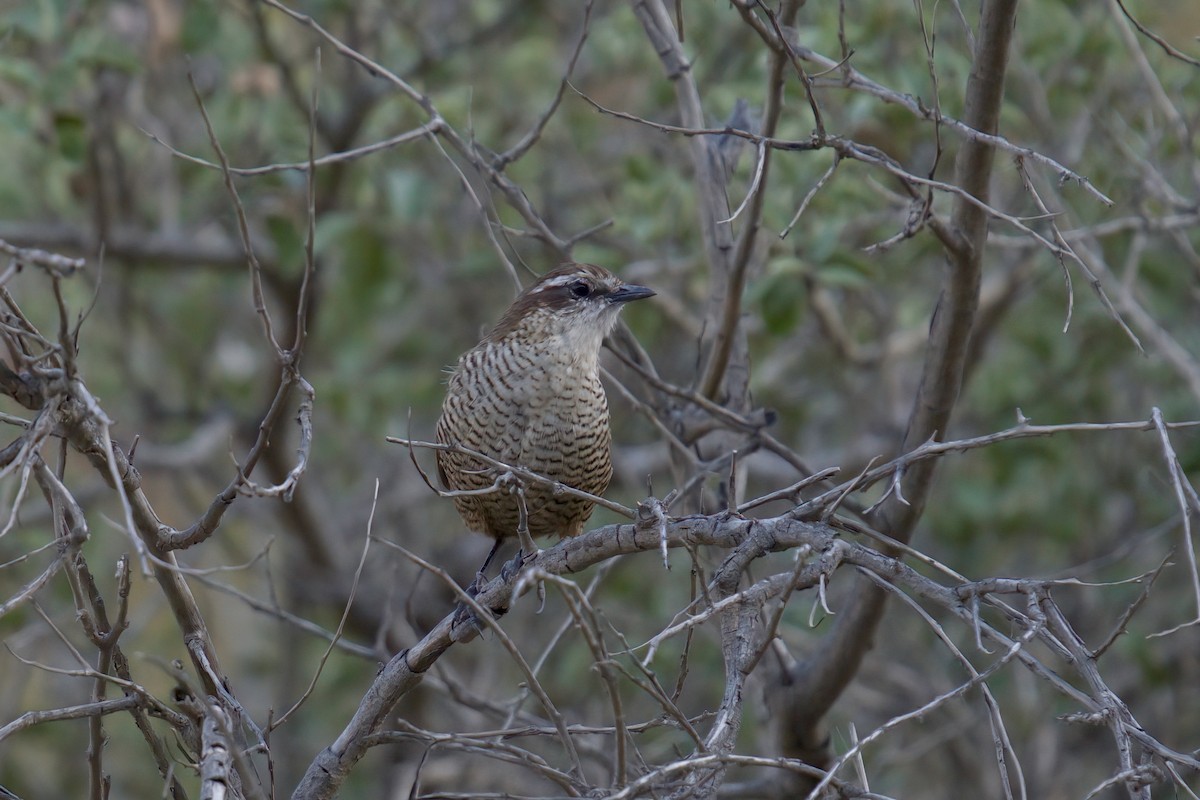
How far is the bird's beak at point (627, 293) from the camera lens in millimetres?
4398

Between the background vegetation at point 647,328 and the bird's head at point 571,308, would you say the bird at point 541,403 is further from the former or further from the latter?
the background vegetation at point 647,328

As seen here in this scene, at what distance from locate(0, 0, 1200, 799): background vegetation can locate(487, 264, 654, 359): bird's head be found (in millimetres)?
171

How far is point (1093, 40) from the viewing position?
5238 millimetres

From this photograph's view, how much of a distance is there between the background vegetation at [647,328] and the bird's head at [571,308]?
0.17 meters

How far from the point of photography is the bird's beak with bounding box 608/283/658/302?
440cm

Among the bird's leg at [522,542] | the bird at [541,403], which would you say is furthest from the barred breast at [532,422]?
the bird's leg at [522,542]

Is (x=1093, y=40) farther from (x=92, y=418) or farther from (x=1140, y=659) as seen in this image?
(x=92, y=418)

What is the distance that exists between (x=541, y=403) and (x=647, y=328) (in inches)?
103

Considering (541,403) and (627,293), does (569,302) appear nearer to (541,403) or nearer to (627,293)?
(627,293)

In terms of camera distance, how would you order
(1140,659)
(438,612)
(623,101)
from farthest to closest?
1. (623,101)
2. (438,612)
3. (1140,659)

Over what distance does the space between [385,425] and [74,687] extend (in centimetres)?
279

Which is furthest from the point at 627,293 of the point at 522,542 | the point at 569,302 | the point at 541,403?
the point at 522,542

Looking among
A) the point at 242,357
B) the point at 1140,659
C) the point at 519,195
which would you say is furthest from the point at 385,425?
the point at 1140,659

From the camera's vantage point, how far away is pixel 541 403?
402cm
